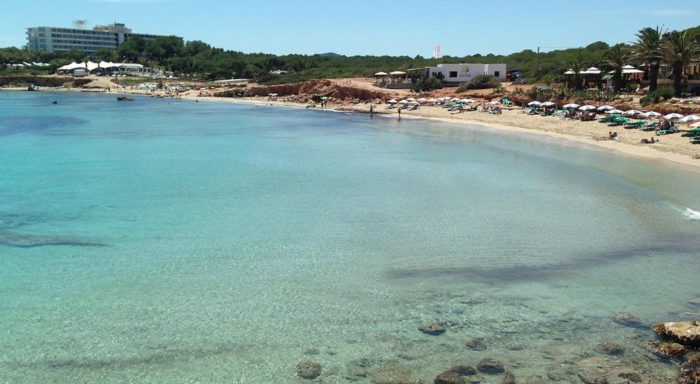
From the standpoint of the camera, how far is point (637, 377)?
8695 mm

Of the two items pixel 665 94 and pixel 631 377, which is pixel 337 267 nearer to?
pixel 631 377

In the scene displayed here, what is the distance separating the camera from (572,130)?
38.7 m

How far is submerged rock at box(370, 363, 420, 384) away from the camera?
29.0 ft

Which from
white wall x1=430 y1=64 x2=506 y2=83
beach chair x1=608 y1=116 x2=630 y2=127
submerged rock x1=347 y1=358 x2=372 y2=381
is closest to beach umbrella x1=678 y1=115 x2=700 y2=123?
beach chair x1=608 y1=116 x2=630 y2=127

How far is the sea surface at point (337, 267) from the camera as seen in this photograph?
9.67m

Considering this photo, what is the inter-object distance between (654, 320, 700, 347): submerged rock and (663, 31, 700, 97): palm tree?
116 feet

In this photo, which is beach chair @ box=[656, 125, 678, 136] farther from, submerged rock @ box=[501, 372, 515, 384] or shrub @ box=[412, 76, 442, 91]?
shrub @ box=[412, 76, 442, 91]

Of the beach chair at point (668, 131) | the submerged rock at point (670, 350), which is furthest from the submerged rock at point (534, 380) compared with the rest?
the beach chair at point (668, 131)

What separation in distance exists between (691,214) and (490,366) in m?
12.3

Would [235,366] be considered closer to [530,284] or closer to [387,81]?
[530,284]

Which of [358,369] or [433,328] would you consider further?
[433,328]

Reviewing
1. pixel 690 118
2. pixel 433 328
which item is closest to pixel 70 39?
pixel 690 118

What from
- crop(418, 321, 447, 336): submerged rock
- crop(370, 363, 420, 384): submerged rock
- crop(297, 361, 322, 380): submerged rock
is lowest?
crop(297, 361, 322, 380): submerged rock

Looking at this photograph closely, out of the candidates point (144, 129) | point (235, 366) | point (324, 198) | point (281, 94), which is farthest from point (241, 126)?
point (235, 366)
